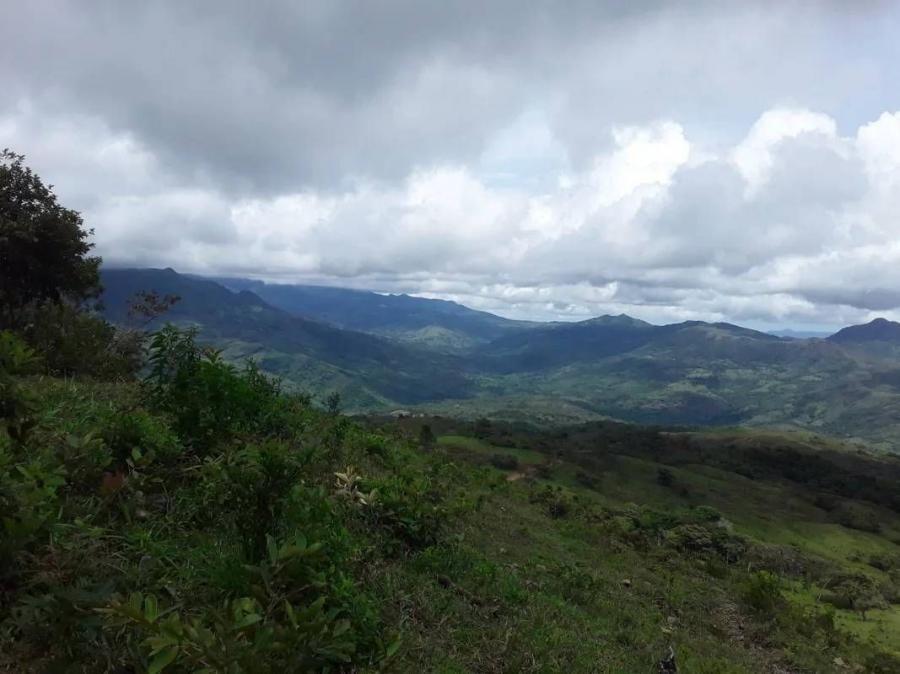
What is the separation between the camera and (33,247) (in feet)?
77.5

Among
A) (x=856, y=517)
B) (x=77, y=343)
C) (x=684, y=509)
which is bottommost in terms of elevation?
(x=856, y=517)

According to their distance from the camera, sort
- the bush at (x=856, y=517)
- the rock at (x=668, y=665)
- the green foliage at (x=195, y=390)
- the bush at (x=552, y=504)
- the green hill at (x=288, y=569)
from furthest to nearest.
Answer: the bush at (x=856, y=517) < the bush at (x=552, y=504) < the green foliage at (x=195, y=390) < the rock at (x=668, y=665) < the green hill at (x=288, y=569)

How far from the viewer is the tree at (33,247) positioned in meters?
22.7

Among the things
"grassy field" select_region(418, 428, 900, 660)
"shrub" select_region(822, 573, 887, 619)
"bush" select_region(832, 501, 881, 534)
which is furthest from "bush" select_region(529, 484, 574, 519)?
"bush" select_region(832, 501, 881, 534)

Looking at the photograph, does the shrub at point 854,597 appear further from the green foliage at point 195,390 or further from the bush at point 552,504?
the green foliage at point 195,390

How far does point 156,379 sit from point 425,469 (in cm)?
969

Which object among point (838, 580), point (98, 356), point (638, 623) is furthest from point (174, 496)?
point (838, 580)

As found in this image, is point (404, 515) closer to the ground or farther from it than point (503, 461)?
farther from it

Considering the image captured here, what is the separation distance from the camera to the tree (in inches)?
894

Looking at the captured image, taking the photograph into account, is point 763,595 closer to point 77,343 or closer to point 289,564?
point 289,564

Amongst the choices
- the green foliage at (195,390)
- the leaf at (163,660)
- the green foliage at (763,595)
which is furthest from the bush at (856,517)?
the leaf at (163,660)

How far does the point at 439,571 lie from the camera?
7.79 m

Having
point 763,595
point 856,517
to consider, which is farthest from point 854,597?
point 856,517

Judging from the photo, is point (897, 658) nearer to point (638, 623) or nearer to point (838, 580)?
point (638, 623)
